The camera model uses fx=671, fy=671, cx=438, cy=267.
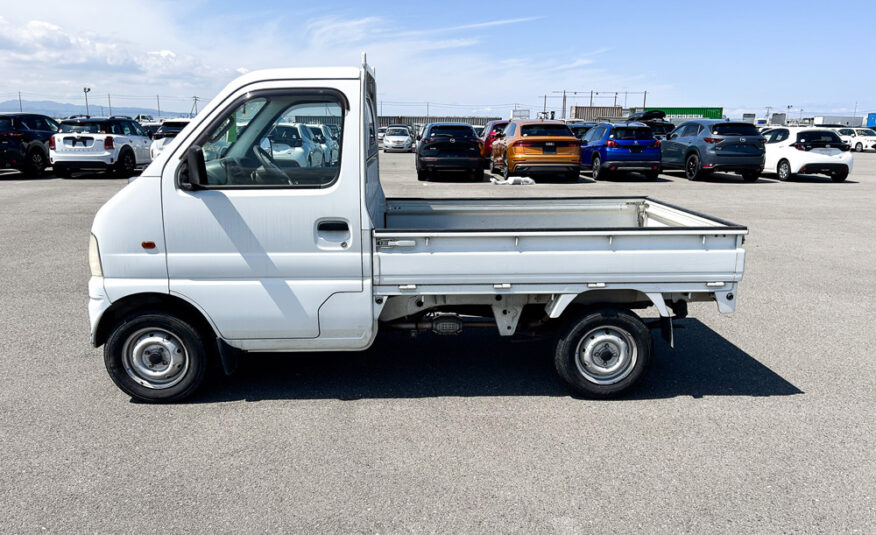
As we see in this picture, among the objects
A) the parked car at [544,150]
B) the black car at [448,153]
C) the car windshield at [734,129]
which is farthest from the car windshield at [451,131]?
the car windshield at [734,129]

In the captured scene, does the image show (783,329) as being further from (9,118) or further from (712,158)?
(9,118)

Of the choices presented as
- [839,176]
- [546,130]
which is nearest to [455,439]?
[546,130]

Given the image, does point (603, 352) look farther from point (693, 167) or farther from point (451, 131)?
point (693, 167)

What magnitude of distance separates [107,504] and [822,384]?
4799 mm

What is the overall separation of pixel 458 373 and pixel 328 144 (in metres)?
2.00

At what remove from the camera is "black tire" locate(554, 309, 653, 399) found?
4543 millimetres

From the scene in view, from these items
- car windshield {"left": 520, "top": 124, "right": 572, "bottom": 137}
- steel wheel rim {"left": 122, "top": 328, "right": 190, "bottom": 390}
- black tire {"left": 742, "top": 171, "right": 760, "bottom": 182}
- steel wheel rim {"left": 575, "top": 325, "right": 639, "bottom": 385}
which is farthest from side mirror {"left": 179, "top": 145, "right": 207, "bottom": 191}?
black tire {"left": 742, "top": 171, "right": 760, "bottom": 182}

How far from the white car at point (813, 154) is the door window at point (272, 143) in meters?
19.2

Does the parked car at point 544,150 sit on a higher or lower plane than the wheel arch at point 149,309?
higher

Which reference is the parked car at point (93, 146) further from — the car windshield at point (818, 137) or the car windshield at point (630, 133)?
the car windshield at point (818, 137)

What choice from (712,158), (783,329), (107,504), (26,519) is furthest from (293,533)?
(712,158)

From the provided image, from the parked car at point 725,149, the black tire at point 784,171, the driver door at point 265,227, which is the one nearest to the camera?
the driver door at point 265,227

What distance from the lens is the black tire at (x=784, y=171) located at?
792 inches

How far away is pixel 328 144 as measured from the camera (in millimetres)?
4316
